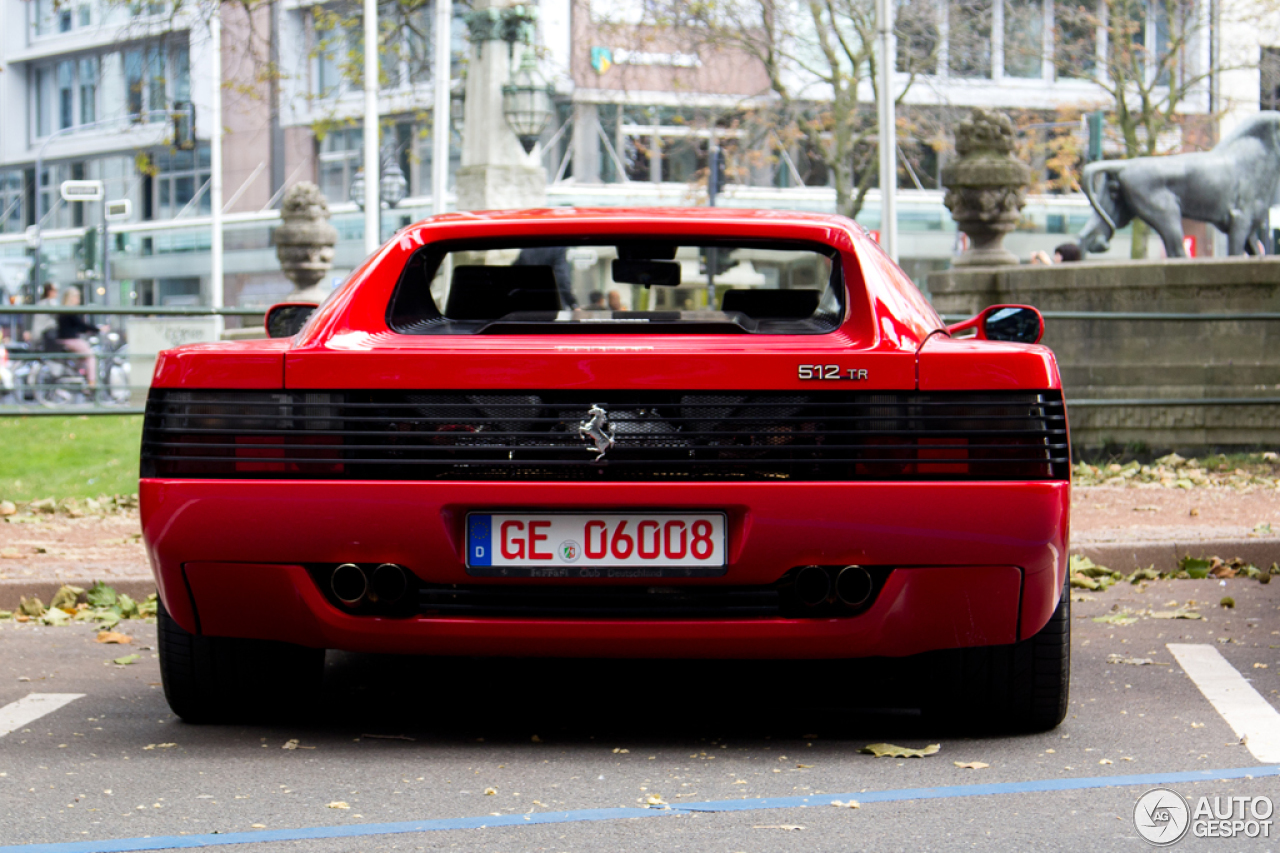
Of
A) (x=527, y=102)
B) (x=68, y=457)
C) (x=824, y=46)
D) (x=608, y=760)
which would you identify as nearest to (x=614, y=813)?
(x=608, y=760)

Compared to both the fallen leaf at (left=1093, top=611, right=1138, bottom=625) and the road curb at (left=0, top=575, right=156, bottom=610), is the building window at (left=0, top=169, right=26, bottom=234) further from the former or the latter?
the fallen leaf at (left=1093, top=611, right=1138, bottom=625)

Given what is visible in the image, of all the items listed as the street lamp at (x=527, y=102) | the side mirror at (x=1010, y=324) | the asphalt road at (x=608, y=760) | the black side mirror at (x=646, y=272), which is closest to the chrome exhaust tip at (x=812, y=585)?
the asphalt road at (x=608, y=760)

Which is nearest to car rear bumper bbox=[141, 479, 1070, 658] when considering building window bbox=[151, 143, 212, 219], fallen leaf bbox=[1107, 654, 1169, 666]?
→ fallen leaf bbox=[1107, 654, 1169, 666]

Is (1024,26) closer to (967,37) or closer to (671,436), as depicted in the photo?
(967,37)

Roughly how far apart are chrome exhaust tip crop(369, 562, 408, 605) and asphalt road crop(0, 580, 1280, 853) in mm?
401

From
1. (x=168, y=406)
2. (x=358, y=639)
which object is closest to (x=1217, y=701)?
(x=358, y=639)

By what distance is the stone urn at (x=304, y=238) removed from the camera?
19.7m

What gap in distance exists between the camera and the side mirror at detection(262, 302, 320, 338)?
19.7 feet

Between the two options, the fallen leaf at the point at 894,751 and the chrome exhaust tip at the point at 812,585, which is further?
the fallen leaf at the point at 894,751

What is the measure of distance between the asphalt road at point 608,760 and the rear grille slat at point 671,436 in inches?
27.1

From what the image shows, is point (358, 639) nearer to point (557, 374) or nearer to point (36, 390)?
point (557, 374)

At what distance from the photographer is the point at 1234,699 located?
5043 millimetres

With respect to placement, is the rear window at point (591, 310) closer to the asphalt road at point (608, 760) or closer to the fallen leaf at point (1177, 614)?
the asphalt road at point (608, 760)

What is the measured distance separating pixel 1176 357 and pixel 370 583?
10615mm
